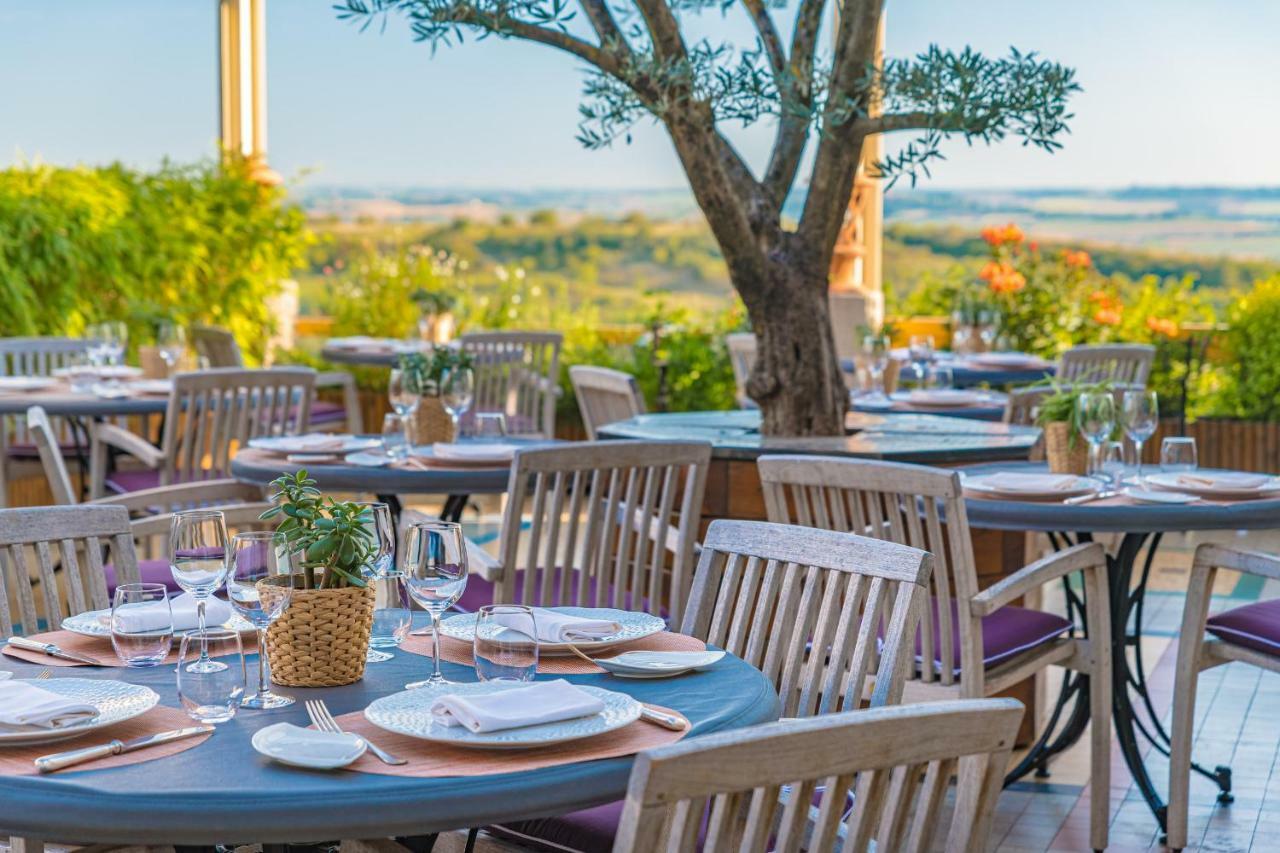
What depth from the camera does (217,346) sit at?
23.2 feet

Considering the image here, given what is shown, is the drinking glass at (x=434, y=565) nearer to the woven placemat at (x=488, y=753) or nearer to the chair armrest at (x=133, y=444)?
the woven placemat at (x=488, y=753)

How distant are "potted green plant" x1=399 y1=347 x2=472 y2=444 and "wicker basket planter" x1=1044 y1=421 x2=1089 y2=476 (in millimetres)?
1490

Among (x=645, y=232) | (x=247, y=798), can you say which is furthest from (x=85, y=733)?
(x=645, y=232)

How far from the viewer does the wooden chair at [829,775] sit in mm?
1193

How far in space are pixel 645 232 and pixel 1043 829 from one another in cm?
1289

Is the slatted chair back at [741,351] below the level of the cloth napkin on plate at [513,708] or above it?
above

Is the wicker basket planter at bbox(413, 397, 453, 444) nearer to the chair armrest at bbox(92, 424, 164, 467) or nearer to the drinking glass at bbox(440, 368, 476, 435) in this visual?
the drinking glass at bbox(440, 368, 476, 435)

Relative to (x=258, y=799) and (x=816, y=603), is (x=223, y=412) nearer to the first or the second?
(x=816, y=603)

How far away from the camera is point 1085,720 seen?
3697 millimetres

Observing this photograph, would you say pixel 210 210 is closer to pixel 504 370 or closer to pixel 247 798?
pixel 504 370

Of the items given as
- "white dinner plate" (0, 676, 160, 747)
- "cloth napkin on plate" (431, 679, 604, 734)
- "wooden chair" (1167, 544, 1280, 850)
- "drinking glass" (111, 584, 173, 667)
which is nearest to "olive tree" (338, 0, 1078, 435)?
"wooden chair" (1167, 544, 1280, 850)

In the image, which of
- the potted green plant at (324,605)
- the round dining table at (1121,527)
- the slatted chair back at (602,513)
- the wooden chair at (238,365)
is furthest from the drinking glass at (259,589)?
the wooden chair at (238,365)

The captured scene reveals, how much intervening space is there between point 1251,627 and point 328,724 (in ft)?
7.24

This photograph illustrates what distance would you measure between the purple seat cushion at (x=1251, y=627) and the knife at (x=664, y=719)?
6.11 ft
